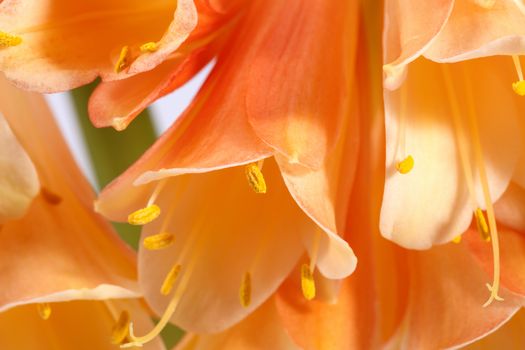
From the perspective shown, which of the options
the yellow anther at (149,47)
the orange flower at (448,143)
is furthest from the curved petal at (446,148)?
the yellow anther at (149,47)

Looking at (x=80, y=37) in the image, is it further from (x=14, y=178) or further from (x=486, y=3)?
(x=486, y=3)

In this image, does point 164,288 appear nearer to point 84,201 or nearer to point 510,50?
point 84,201

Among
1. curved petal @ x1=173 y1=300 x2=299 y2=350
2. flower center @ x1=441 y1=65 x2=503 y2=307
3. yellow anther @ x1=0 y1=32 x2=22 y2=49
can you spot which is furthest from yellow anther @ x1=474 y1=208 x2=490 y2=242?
yellow anther @ x1=0 y1=32 x2=22 y2=49

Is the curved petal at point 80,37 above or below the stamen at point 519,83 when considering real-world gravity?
above

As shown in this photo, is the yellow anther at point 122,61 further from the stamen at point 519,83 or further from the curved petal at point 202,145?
the stamen at point 519,83

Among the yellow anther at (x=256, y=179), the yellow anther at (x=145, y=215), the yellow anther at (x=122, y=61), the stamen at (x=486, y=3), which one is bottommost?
the yellow anther at (x=145, y=215)

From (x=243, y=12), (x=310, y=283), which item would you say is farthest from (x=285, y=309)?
(x=243, y=12)
